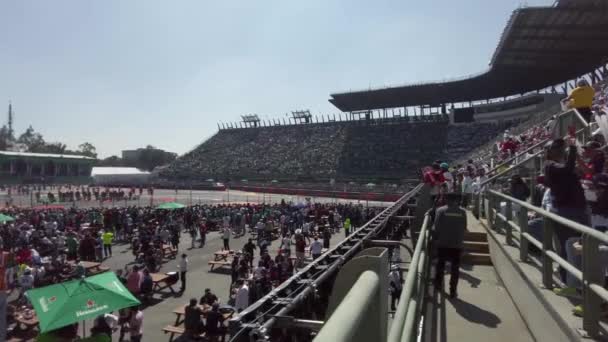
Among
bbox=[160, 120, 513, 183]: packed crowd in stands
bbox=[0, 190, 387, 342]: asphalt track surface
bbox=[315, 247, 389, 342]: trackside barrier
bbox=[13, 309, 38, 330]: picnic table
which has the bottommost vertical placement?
bbox=[0, 190, 387, 342]: asphalt track surface

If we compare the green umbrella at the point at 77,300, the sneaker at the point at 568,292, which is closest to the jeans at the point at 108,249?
the green umbrella at the point at 77,300

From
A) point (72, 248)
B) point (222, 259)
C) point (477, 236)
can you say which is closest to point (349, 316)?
point (477, 236)

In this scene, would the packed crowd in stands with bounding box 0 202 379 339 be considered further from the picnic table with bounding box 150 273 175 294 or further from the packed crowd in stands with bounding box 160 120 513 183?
the packed crowd in stands with bounding box 160 120 513 183

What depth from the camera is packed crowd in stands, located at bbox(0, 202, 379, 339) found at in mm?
10422

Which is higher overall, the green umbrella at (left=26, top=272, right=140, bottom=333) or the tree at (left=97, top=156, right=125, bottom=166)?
the tree at (left=97, top=156, right=125, bottom=166)

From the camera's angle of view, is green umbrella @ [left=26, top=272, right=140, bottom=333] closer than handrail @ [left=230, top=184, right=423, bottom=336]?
No

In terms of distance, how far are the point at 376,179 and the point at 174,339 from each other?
149 ft

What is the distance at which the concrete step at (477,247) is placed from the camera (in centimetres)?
743

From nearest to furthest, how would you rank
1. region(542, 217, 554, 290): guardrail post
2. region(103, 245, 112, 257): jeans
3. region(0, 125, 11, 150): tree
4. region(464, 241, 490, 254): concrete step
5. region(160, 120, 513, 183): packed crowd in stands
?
region(542, 217, 554, 290): guardrail post, region(464, 241, 490, 254): concrete step, region(103, 245, 112, 257): jeans, region(160, 120, 513, 183): packed crowd in stands, region(0, 125, 11, 150): tree

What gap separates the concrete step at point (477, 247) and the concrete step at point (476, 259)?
0.64 ft

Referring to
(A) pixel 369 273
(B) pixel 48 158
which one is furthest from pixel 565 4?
(B) pixel 48 158

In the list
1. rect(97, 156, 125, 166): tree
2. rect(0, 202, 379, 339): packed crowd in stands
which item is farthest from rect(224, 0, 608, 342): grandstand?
rect(97, 156, 125, 166): tree

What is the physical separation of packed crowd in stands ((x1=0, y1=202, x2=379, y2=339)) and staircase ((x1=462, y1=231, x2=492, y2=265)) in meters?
4.40

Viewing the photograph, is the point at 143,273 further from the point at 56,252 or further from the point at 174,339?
the point at 56,252
